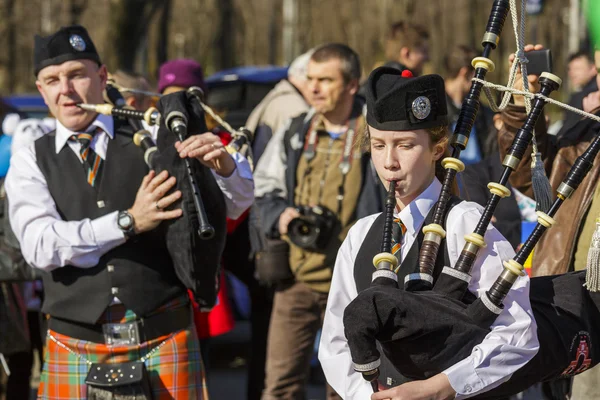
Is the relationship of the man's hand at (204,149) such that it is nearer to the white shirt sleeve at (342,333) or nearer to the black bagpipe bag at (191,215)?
the black bagpipe bag at (191,215)

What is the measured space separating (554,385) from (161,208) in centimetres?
182

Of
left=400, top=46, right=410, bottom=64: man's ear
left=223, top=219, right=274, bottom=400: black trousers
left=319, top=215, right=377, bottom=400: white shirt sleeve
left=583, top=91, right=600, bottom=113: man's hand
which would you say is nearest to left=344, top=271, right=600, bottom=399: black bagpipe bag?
left=319, top=215, right=377, bottom=400: white shirt sleeve

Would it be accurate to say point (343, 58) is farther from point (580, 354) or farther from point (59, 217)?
point (580, 354)

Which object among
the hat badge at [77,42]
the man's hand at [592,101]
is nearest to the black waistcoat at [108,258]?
the hat badge at [77,42]

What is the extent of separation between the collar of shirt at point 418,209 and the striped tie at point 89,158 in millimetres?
1340

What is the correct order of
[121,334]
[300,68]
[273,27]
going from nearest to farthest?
[121,334] < [300,68] < [273,27]

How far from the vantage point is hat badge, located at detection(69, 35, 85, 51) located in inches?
151

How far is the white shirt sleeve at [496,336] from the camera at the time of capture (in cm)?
258

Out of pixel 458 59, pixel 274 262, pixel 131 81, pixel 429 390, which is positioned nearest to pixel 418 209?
pixel 429 390

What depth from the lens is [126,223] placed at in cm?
362

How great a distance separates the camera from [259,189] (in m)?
5.15

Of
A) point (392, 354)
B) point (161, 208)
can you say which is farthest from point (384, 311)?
point (161, 208)

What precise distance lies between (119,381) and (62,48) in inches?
48.2

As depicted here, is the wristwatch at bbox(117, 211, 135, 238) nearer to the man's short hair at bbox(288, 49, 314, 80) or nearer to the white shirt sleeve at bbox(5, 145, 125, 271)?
the white shirt sleeve at bbox(5, 145, 125, 271)
